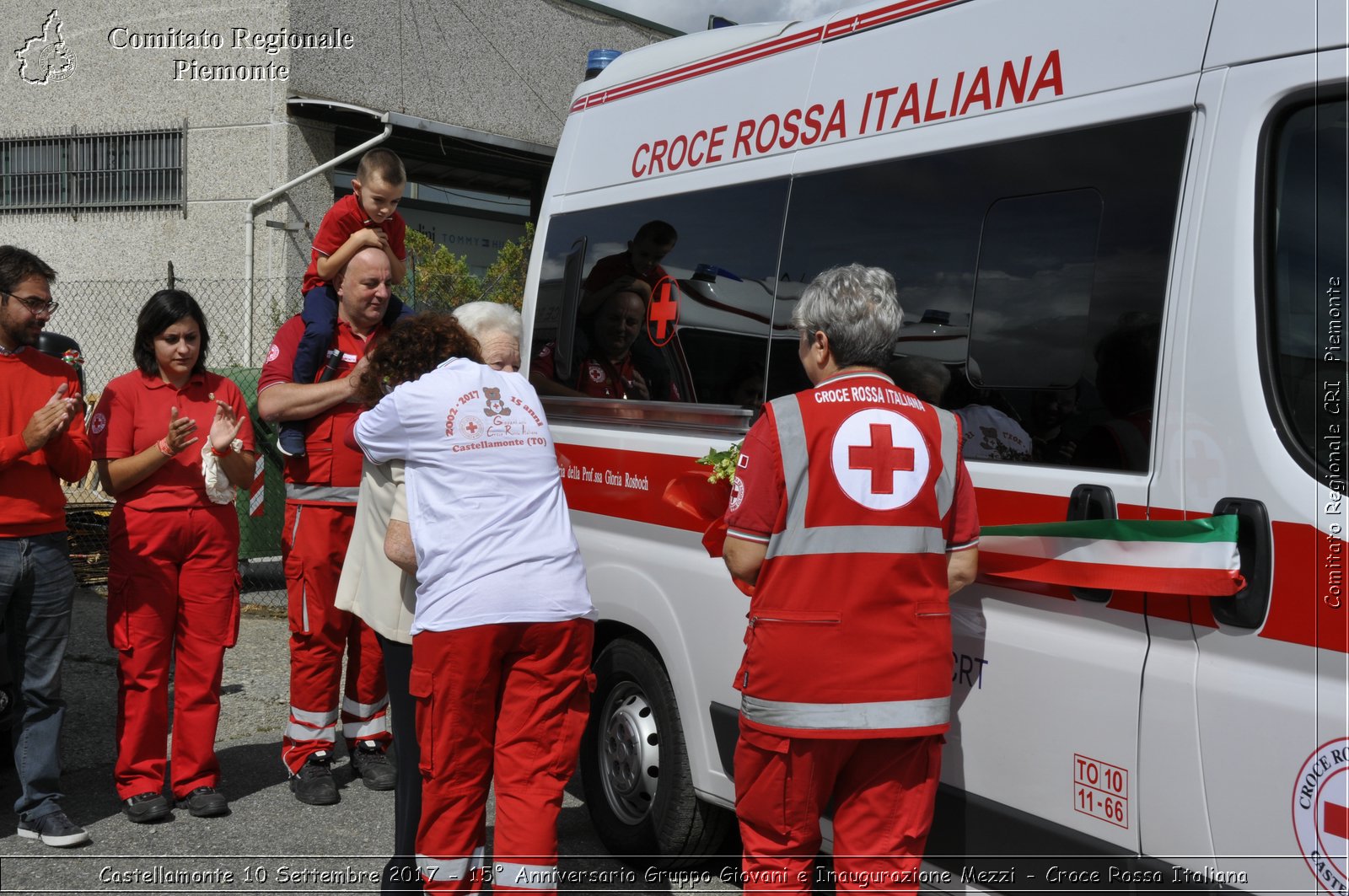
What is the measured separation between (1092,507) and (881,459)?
470mm

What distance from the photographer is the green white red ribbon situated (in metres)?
2.37

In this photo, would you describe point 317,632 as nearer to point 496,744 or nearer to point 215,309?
point 496,744

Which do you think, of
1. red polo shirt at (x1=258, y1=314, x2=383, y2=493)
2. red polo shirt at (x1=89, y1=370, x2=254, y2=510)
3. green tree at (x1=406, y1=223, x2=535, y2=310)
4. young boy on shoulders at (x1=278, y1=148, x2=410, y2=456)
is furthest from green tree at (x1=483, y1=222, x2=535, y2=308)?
red polo shirt at (x1=89, y1=370, x2=254, y2=510)

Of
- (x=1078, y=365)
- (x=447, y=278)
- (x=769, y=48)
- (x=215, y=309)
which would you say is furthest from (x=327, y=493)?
(x=215, y=309)

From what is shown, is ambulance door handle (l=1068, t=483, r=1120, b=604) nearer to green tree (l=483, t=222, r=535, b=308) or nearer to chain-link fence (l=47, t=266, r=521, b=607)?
chain-link fence (l=47, t=266, r=521, b=607)

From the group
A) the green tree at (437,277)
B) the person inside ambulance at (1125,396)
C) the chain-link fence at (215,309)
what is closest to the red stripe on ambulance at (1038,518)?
the person inside ambulance at (1125,396)

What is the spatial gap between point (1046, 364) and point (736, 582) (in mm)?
881

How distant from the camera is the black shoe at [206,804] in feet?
14.9

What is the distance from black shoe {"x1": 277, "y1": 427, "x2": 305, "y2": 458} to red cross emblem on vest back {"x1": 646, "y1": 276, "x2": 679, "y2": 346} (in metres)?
1.56

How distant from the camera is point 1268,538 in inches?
91.0

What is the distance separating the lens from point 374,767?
4.89 meters

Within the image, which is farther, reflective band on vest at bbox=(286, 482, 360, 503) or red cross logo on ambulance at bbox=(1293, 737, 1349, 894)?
reflective band on vest at bbox=(286, 482, 360, 503)

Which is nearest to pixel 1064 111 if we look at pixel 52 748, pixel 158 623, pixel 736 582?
pixel 736 582

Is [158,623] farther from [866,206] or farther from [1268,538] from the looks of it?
[1268,538]
